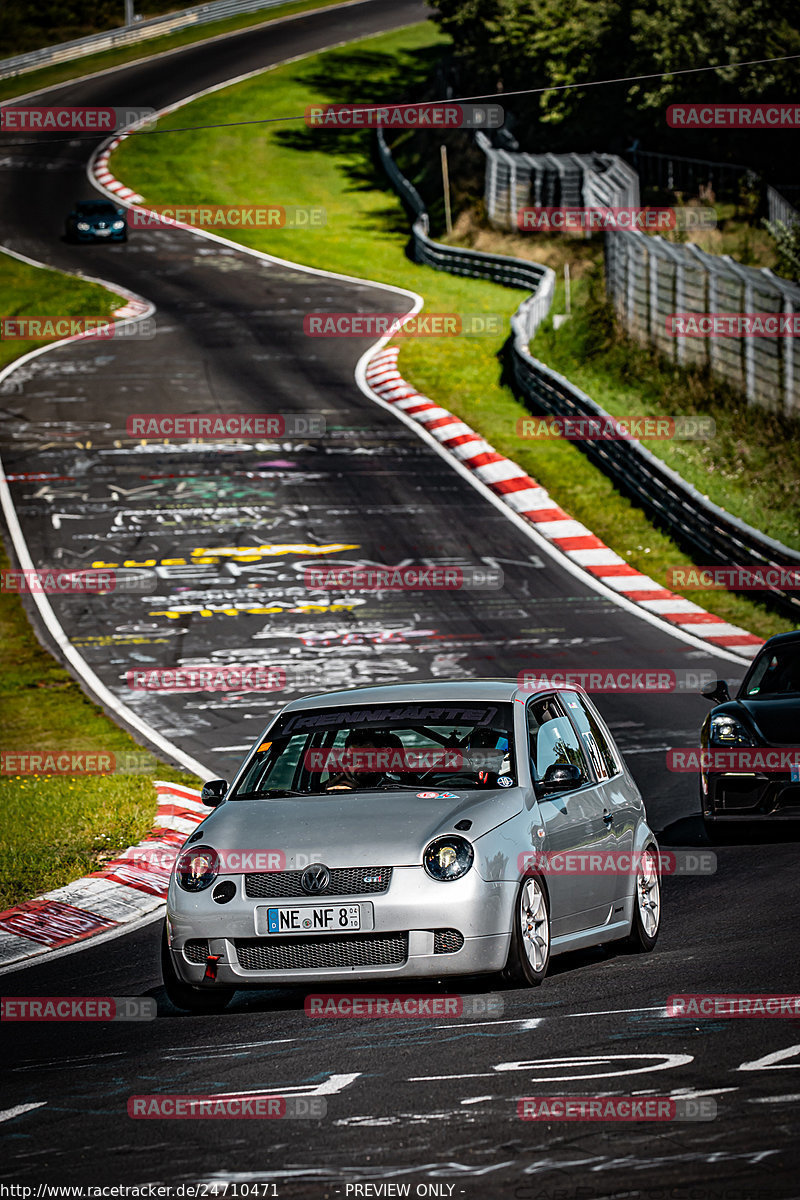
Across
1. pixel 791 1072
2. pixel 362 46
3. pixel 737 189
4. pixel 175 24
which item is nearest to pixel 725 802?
pixel 791 1072

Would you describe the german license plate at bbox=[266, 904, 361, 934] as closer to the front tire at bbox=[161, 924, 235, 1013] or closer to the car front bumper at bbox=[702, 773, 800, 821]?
the front tire at bbox=[161, 924, 235, 1013]

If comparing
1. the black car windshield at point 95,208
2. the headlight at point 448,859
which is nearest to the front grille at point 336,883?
the headlight at point 448,859

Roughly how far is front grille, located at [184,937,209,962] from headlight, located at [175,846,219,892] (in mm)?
237

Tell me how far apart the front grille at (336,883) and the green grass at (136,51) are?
70870 millimetres

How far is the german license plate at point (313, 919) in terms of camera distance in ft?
24.9

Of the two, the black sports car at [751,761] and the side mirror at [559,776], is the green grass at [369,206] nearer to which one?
the black sports car at [751,761]

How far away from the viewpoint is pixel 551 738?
29.5 feet

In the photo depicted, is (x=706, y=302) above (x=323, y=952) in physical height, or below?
below

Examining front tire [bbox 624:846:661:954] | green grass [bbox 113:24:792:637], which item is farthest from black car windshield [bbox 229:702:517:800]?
green grass [bbox 113:24:792:637]

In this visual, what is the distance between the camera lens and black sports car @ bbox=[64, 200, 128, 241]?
51.4 m

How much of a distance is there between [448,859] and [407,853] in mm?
182

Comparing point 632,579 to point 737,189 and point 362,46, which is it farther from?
point 362,46

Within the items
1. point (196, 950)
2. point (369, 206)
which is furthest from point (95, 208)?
point (196, 950)

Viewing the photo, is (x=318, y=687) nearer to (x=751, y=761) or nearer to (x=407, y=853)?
(x=751, y=761)
